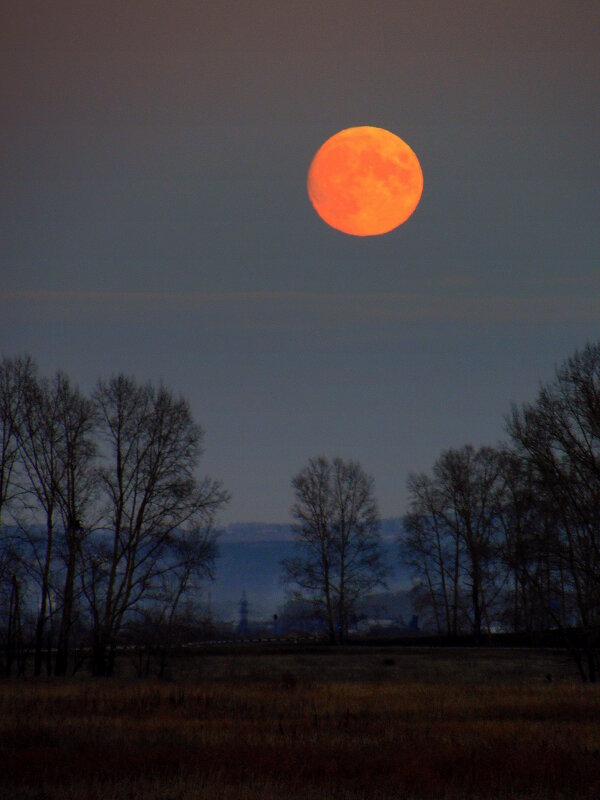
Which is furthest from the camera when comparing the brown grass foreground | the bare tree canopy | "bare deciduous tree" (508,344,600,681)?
the bare tree canopy

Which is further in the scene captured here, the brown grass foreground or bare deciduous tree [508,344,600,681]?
bare deciduous tree [508,344,600,681]

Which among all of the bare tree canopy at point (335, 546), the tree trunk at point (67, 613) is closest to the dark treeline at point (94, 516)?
the tree trunk at point (67, 613)

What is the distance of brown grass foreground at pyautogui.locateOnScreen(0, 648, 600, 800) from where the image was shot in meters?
11.6

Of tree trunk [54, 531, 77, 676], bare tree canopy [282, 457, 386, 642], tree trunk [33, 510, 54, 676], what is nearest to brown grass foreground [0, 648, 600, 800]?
tree trunk [33, 510, 54, 676]

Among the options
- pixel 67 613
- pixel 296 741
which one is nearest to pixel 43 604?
pixel 67 613

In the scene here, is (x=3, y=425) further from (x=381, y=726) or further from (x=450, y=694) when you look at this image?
(x=381, y=726)

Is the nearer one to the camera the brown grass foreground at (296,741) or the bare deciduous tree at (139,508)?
the brown grass foreground at (296,741)

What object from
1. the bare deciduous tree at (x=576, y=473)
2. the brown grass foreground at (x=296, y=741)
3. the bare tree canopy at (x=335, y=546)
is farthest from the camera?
the bare tree canopy at (x=335, y=546)

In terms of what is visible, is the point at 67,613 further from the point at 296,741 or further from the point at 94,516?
the point at 296,741

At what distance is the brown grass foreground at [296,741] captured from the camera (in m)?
11.6

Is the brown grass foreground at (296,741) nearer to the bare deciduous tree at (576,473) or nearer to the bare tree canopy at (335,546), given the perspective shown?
the bare deciduous tree at (576,473)

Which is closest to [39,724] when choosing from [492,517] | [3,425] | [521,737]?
[521,737]

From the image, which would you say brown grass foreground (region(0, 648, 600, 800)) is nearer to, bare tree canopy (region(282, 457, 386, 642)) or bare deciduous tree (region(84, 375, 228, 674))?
bare deciduous tree (region(84, 375, 228, 674))

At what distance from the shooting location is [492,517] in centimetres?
6203
